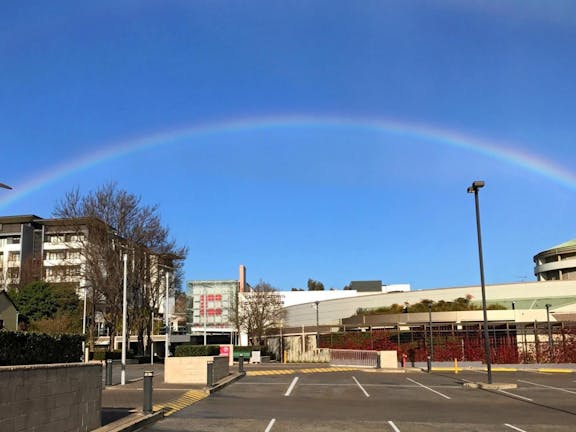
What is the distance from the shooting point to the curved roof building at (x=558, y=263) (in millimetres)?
88875

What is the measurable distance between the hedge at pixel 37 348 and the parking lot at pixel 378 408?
2.86 m

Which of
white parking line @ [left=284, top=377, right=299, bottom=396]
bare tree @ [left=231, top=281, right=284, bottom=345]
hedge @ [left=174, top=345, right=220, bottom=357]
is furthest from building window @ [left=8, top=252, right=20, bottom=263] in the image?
white parking line @ [left=284, top=377, right=299, bottom=396]

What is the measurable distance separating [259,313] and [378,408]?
7069 cm

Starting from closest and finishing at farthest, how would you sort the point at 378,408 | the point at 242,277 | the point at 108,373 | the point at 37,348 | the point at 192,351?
the point at 37,348, the point at 378,408, the point at 108,373, the point at 192,351, the point at 242,277

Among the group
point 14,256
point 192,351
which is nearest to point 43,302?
point 14,256

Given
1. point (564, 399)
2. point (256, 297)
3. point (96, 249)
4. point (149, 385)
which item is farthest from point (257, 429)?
point (256, 297)

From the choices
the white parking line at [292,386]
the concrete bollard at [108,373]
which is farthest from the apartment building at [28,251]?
the white parking line at [292,386]

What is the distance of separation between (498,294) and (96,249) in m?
44.2

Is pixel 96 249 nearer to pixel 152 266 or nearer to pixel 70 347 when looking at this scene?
pixel 152 266

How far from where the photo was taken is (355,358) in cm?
4150

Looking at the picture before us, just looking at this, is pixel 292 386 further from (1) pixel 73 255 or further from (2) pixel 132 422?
(1) pixel 73 255

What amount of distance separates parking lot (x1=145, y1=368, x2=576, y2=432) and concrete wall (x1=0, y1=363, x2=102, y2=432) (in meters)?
2.08

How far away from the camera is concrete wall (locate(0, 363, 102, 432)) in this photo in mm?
8859

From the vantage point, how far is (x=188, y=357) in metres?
26.5
